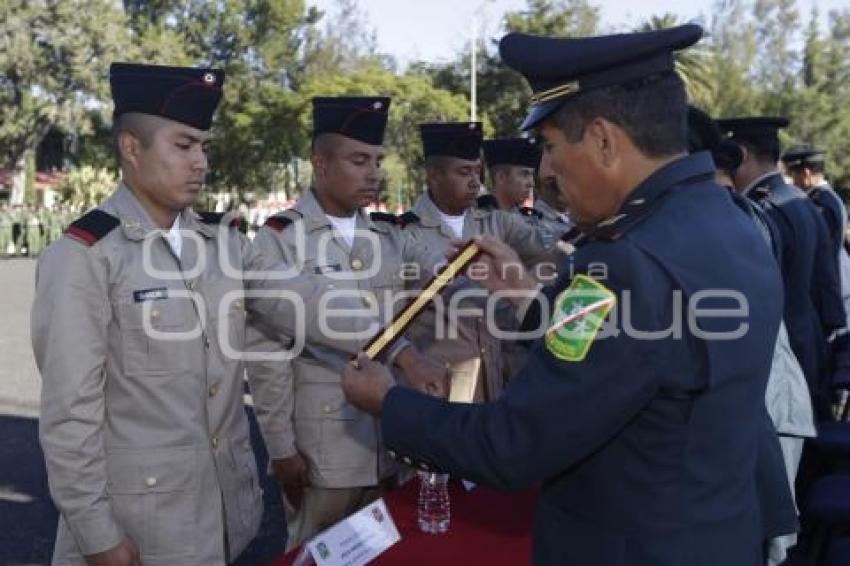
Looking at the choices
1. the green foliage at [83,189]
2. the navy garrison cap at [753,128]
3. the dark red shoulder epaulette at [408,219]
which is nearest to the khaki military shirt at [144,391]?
the dark red shoulder epaulette at [408,219]

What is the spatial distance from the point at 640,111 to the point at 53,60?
41965 millimetres

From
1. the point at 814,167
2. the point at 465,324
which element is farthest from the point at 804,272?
the point at 814,167

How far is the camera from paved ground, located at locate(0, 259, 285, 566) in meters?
4.27

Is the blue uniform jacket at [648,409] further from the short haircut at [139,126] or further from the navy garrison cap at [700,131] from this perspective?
the short haircut at [139,126]

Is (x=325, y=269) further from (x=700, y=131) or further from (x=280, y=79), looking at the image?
(x=280, y=79)

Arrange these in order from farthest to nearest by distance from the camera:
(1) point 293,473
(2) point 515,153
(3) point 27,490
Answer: (2) point 515,153, (3) point 27,490, (1) point 293,473

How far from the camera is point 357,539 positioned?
7.19ft

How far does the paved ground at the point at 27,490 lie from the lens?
427cm

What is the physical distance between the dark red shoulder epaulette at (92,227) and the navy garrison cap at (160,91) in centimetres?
33

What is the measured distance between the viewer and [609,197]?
1.58m

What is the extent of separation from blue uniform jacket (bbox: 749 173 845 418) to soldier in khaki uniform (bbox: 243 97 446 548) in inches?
76.1

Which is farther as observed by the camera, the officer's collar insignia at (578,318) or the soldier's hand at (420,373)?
the soldier's hand at (420,373)

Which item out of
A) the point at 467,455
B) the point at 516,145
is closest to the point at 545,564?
the point at 467,455

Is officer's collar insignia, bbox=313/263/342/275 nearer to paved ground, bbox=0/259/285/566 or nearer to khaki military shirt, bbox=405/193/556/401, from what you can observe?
khaki military shirt, bbox=405/193/556/401
